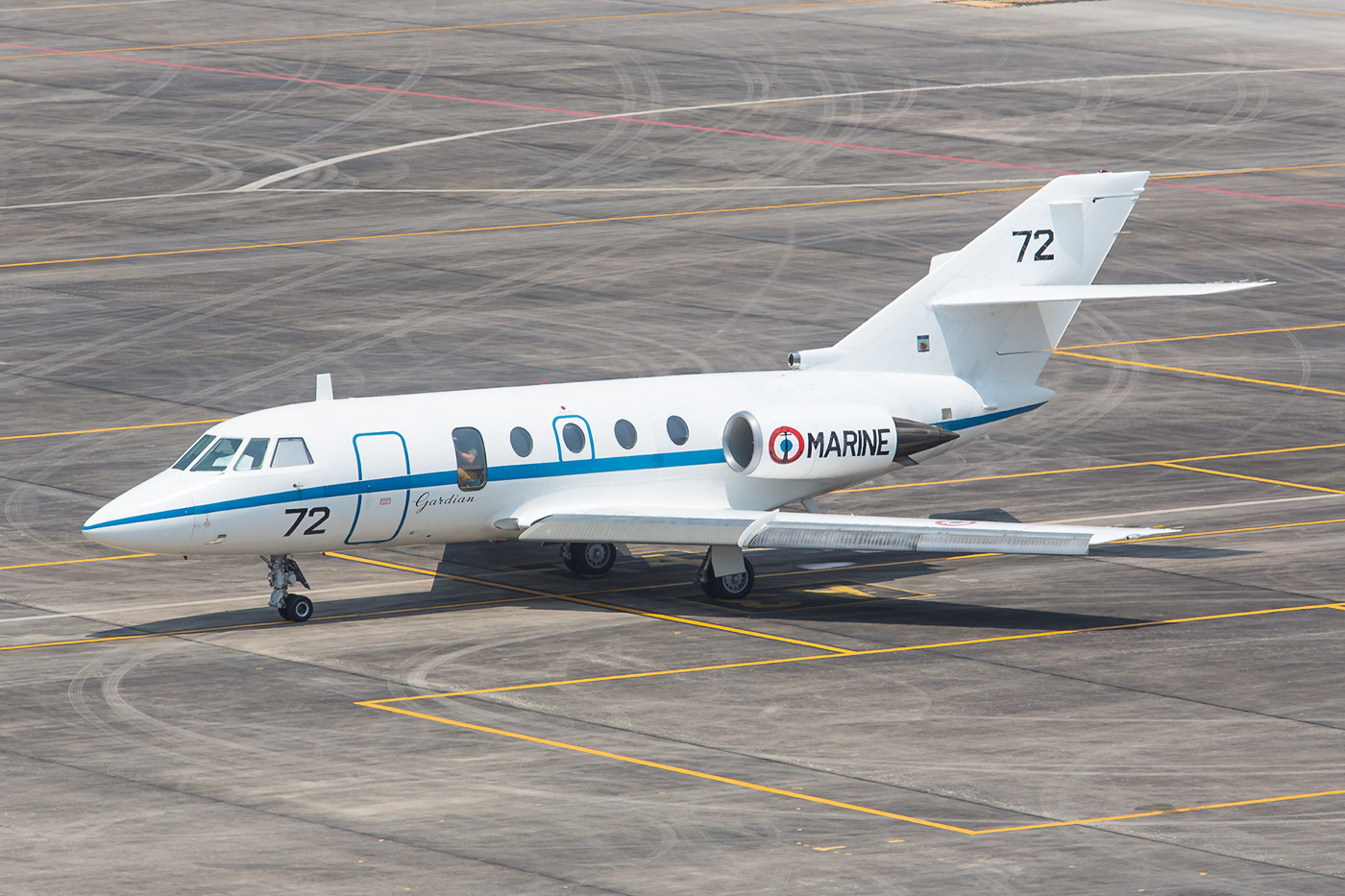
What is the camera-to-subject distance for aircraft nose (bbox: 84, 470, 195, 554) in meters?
28.7

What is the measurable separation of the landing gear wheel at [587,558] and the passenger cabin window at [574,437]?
1990mm

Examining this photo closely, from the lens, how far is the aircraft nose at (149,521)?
28.7 metres

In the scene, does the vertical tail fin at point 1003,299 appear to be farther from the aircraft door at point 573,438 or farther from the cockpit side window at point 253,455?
the cockpit side window at point 253,455

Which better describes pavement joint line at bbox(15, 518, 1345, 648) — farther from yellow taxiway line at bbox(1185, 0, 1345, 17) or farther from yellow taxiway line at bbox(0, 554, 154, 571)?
yellow taxiway line at bbox(1185, 0, 1345, 17)

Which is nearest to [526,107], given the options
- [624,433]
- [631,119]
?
[631,119]

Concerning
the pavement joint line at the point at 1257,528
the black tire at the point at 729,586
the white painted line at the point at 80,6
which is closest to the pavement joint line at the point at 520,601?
the black tire at the point at 729,586

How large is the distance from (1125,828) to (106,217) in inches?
1683

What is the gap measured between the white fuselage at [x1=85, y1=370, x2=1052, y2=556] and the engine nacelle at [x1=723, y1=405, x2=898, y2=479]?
0.47 ft

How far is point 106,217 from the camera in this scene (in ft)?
192

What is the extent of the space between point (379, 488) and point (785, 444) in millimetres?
6133

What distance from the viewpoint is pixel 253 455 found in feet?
96.6

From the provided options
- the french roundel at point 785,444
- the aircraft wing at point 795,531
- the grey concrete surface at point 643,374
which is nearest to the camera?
the grey concrete surface at point 643,374

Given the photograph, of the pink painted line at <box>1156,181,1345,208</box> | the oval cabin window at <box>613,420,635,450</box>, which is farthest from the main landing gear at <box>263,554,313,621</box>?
the pink painted line at <box>1156,181,1345,208</box>

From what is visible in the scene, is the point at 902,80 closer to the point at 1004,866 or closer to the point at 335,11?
the point at 335,11
